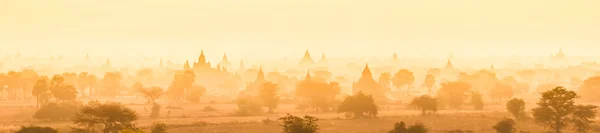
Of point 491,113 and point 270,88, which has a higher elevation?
point 270,88

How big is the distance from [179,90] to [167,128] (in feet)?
162

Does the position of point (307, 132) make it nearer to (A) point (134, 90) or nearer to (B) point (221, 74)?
(A) point (134, 90)

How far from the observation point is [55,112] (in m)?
77.2

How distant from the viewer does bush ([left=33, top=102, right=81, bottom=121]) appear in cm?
7675

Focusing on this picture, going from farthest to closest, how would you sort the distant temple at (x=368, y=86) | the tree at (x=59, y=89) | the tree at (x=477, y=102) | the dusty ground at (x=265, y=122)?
1. the distant temple at (x=368, y=86)
2. the tree at (x=477, y=102)
3. the tree at (x=59, y=89)
4. the dusty ground at (x=265, y=122)

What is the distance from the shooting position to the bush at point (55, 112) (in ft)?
252

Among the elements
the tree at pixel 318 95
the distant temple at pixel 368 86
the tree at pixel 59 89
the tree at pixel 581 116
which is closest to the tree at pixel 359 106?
the tree at pixel 318 95

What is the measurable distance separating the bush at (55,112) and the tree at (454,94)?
7232 centimetres

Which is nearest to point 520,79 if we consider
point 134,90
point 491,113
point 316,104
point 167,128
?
point 491,113

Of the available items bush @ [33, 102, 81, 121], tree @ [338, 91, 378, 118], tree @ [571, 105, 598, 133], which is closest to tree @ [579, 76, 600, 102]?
tree @ [571, 105, 598, 133]

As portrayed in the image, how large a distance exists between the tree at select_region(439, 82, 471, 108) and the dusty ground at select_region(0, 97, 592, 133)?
13191 mm

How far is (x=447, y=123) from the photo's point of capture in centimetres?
7550

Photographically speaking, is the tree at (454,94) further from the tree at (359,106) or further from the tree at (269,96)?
the tree at (269,96)

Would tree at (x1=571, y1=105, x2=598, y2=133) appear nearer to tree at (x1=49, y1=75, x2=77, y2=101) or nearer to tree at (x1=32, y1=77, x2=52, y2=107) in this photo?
tree at (x1=49, y1=75, x2=77, y2=101)
